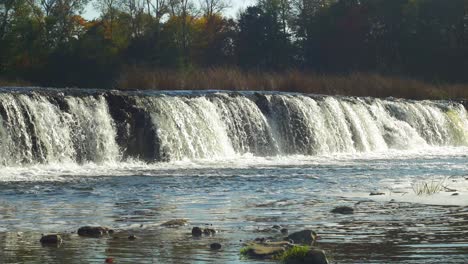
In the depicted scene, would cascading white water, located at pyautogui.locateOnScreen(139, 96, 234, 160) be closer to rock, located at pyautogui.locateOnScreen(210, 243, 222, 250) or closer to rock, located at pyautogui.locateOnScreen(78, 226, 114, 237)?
rock, located at pyautogui.locateOnScreen(78, 226, 114, 237)

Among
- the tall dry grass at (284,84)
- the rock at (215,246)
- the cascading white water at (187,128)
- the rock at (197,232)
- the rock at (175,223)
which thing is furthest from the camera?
the tall dry grass at (284,84)

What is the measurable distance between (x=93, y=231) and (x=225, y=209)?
3.04m

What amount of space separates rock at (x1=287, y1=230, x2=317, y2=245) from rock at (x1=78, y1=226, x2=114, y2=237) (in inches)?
76.3

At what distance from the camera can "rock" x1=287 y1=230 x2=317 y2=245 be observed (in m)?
9.02

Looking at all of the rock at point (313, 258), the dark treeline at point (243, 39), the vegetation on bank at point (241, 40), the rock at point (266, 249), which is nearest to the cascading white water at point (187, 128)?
the rock at point (266, 249)

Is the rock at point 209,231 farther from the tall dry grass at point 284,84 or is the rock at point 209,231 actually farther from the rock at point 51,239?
the tall dry grass at point 284,84

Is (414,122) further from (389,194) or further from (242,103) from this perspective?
(389,194)

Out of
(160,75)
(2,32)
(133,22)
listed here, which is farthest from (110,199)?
(133,22)

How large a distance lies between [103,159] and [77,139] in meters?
0.78

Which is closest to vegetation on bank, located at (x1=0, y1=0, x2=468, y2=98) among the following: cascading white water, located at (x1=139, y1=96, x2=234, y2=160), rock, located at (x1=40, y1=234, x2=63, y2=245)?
cascading white water, located at (x1=139, y1=96, x2=234, y2=160)

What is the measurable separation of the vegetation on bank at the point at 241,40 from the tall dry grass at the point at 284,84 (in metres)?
2.09

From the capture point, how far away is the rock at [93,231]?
9.73 meters

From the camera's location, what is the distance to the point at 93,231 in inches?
384

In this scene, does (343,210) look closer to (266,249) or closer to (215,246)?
(215,246)
